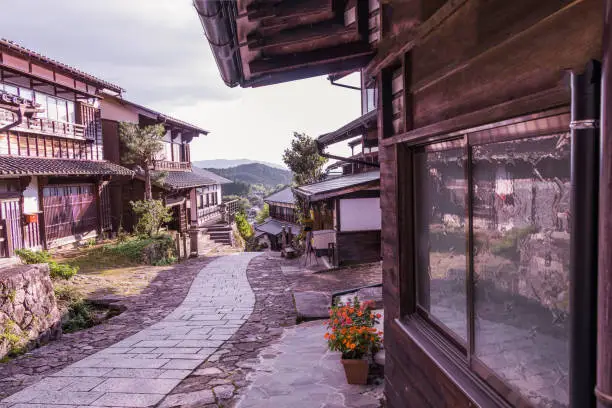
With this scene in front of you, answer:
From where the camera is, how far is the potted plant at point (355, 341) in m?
5.39

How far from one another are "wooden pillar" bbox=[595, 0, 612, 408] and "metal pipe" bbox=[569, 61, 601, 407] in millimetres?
53

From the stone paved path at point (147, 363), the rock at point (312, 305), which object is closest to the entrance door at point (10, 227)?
the stone paved path at point (147, 363)

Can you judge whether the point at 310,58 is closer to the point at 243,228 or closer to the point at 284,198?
the point at 284,198

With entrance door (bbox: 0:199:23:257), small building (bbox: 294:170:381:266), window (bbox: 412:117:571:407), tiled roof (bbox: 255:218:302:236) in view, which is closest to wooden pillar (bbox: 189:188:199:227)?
tiled roof (bbox: 255:218:302:236)

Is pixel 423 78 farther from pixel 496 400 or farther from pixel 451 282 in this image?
pixel 496 400

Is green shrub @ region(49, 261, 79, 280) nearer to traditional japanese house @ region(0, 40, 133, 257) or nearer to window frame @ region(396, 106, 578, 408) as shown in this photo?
traditional japanese house @ region(0, 40, 133, 257)

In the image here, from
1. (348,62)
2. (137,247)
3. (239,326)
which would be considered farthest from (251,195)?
(348,62)

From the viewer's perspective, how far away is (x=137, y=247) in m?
17.7

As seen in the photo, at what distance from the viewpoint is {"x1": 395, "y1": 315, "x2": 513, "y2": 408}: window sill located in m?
2.24

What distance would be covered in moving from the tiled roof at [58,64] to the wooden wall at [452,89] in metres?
16.6

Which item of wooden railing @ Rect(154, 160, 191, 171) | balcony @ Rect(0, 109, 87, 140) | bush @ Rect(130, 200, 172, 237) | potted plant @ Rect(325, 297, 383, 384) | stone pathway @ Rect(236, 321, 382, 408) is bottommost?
stone pathway @ Rect(236, 321, 382, 408)

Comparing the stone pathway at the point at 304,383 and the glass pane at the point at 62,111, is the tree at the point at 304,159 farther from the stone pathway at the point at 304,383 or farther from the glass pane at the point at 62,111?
the stone pathway at the point at 304,383

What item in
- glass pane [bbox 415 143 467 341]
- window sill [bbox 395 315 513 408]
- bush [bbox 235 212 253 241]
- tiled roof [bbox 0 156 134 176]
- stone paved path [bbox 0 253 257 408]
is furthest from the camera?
bush [bbox 235 212 253 241]

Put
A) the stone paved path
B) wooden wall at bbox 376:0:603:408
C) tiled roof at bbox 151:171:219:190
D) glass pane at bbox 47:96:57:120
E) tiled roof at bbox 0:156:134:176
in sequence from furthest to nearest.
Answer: tiled roof at bbox 151:171:219:190 < glass pane at bbox 47:96:57:120 < tiled roof at bbox 0:156:134:176 < the stone paved path < wooden wall at bbox 376:0:603:408
